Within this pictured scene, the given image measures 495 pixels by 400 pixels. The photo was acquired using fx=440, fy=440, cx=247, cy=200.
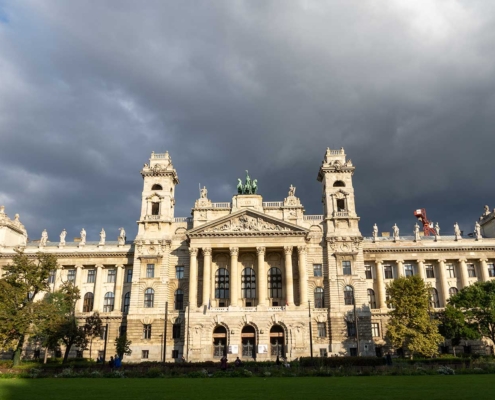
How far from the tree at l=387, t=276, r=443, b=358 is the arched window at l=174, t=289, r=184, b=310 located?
1322 inches

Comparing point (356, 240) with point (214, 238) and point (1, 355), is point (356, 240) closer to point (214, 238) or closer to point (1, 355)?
point (214, 238)

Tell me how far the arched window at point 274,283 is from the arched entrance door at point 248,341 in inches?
309

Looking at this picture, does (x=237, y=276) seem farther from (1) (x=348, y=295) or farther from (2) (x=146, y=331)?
(1) (x=348, y=295)

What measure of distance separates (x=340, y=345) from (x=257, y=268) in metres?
18.1

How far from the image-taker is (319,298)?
7375 centimetres

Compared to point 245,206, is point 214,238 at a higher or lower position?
lower

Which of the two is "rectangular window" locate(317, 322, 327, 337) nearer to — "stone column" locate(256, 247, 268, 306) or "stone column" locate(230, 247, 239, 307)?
"stone column" locate(256, 247, 268, 306)

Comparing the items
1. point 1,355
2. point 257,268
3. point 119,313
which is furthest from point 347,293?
point 1,355

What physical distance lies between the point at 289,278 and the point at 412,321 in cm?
1936

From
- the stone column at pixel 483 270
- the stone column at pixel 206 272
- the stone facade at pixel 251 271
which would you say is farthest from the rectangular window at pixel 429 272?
the stone column at pixel 206 272

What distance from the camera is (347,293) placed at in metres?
72.7

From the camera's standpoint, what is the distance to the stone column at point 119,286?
78.0 metres

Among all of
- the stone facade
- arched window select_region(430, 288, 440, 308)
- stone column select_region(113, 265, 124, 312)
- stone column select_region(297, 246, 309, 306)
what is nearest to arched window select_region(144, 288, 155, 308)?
the stone facade

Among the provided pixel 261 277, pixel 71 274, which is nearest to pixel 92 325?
pixel 71 274
